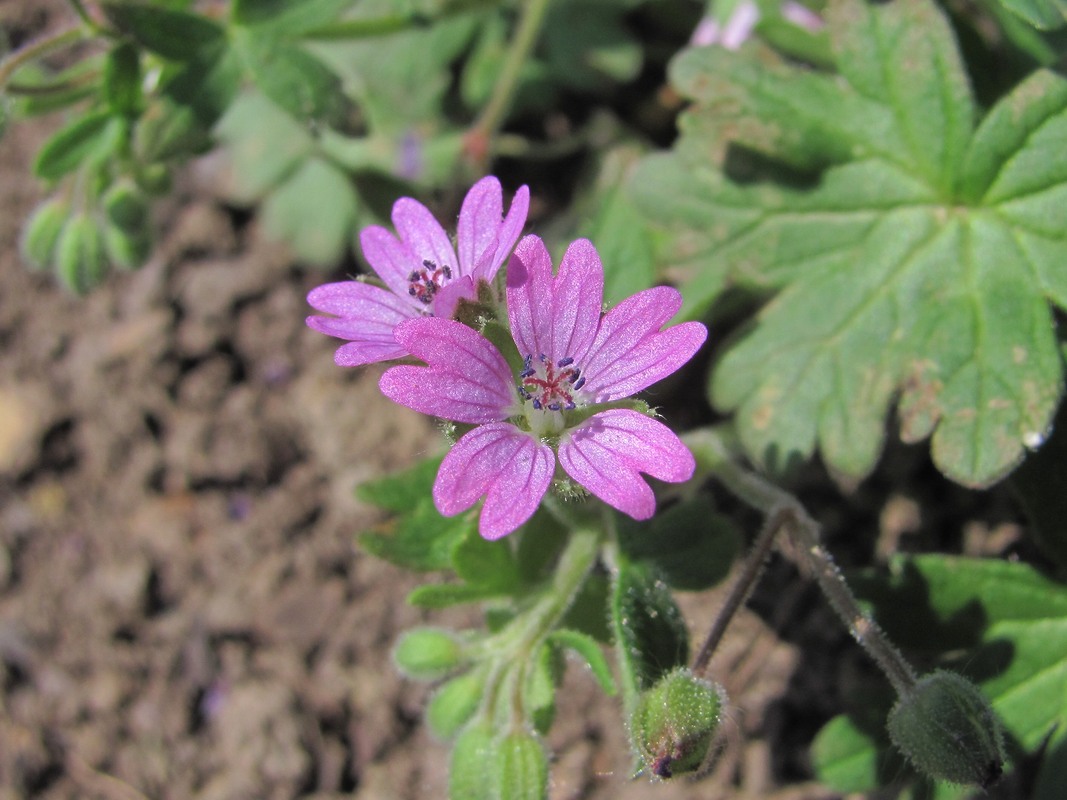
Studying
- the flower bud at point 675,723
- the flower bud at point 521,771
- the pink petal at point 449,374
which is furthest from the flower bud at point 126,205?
the flower bud at point 675,723

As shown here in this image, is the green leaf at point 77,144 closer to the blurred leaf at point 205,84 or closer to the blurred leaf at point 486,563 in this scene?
the blurred leaf at point 205,84

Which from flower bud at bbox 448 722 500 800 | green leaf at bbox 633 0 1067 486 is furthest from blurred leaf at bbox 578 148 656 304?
flower bud at bbox 448 722 500 800

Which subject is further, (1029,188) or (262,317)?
(262,317)

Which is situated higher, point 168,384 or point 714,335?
point 714,335

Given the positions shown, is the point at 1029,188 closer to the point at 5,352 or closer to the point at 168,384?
the point at 168,384

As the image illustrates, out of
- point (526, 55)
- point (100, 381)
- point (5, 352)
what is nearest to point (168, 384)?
point (100, 381)

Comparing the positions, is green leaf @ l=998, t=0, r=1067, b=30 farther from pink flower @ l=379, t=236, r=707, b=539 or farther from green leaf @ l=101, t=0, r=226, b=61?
green leaf @ l=101, t=0, r=226, b=61

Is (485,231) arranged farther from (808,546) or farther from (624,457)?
(808,546)
